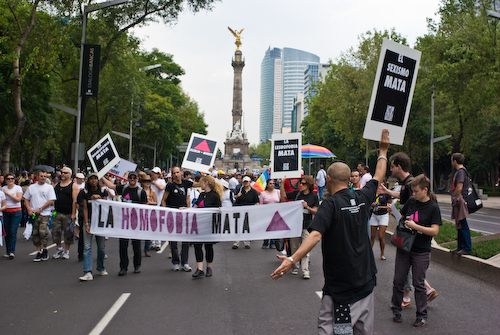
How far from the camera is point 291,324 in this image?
5.76 m

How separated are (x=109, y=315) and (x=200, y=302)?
127 cm

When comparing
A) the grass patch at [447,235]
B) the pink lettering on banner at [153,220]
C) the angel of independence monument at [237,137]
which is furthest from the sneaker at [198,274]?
the angel of independence monument at [237,137]

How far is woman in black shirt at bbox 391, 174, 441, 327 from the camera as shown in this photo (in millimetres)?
5699

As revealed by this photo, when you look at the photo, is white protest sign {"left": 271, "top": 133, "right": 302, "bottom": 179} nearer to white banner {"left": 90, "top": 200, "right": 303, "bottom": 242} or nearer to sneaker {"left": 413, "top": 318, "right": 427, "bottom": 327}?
white banner {"left": 90, "top": 200, "right": 303, "bottom": 242}

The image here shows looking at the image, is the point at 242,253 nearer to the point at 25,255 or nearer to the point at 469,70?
the point at 25,255

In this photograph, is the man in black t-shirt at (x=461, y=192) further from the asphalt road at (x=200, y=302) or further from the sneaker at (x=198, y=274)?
the sneaker at (x=198, y=274)

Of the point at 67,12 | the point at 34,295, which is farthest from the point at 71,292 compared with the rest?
the point at 67,12

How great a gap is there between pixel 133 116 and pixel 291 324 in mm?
28120

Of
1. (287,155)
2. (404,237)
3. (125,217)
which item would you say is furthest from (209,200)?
(404,237)

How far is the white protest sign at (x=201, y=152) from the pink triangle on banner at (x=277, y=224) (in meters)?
5.91

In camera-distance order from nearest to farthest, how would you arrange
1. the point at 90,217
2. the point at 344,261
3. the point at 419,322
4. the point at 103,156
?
1. the point at 344,261
2. the point at 419,322
3. the point at 90,217
4. the point at 103,156

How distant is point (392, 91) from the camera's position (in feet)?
17.5

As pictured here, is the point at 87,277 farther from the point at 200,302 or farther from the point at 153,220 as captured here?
the point at 200,302

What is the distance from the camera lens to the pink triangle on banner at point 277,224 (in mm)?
8461
